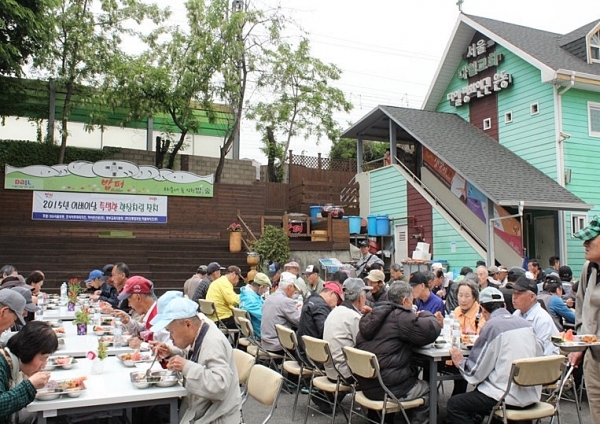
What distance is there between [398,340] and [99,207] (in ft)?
51.9

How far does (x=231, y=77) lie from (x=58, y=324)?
16271 mm

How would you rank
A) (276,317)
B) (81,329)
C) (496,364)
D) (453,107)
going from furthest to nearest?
(453,107)
(276,317)
(81,329)
(496,364)

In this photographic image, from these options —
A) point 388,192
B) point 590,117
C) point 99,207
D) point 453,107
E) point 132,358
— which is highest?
point 453,107

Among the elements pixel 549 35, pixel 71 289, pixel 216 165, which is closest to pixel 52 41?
pixel 216 165

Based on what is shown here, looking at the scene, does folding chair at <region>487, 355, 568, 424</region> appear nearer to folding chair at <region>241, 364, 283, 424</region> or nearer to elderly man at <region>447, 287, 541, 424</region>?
elderly man at <region>447, 287, 541, 424</region>

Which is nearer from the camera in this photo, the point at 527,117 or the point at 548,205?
the point at 548,205

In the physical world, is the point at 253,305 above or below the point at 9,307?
below

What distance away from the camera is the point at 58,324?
694 centimetres

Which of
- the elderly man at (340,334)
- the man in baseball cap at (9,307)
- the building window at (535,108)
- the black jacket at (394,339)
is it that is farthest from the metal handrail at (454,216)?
the man in baseball cap at (9,307)

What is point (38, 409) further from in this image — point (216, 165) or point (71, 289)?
point (216, 165)

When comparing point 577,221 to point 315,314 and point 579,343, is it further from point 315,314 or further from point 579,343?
point 579,343

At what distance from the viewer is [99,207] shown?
61.2 feet

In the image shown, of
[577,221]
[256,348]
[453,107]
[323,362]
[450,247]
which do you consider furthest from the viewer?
[453,107]

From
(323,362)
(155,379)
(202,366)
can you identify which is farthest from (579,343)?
(155,379)
